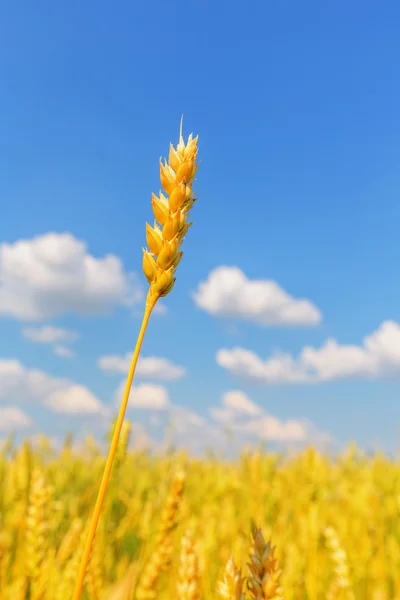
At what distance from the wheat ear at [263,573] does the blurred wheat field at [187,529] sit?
0.05 ft

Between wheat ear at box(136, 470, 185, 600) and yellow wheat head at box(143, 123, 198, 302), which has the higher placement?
yellow wheat head at box(143, 123, 198, 302)

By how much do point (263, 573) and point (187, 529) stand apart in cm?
40

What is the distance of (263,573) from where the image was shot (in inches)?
32.6

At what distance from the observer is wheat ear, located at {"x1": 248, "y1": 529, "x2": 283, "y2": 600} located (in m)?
0.80

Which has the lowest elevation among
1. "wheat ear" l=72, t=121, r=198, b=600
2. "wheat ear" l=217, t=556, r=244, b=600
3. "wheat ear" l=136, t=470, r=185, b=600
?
"wheat ear" l=217, t=556, r=244, b=600

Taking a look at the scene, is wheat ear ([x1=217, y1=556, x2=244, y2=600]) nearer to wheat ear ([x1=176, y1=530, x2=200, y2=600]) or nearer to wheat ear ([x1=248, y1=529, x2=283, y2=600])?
wheat ear ([x1=248, y1=529, x2=283, y2=600])

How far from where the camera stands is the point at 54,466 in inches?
210

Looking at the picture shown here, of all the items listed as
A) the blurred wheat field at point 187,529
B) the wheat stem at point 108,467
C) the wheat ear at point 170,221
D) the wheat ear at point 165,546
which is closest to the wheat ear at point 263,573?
the blurred wheat field at point 187,529

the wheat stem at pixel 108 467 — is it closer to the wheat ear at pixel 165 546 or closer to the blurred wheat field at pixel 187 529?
the blurred wheat field at pixel 187 529

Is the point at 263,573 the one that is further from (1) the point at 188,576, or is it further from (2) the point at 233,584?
(1) the point at 188,576

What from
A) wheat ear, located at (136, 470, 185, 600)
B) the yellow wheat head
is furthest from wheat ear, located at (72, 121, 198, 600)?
wheat ear, located at (136, 470, 185, 600)

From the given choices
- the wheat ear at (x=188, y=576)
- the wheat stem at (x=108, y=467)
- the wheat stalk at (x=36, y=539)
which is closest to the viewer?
the wheat stem at (x=108, y=467)

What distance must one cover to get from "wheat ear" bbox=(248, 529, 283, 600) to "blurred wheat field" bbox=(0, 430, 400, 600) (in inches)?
0.6

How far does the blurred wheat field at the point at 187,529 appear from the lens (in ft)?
5.36
